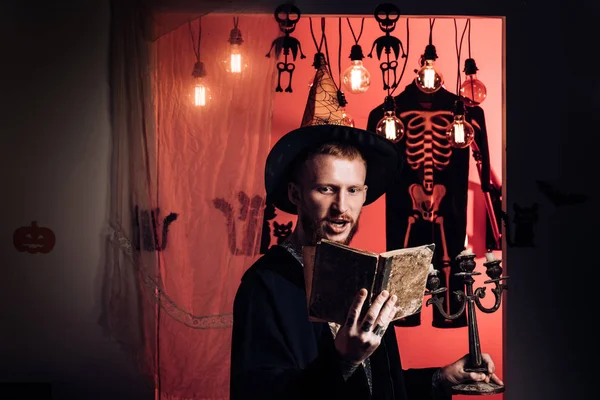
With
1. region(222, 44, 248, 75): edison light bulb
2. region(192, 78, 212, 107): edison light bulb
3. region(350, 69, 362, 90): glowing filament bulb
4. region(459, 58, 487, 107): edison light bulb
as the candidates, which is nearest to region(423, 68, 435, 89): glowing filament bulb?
region(459, 58, 487, 107): edison light bulb

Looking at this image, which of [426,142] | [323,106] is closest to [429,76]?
[426,142]

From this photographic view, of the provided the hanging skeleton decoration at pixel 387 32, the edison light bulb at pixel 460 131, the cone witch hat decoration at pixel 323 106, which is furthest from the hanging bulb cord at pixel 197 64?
the edison light bulb at pixel 460 131

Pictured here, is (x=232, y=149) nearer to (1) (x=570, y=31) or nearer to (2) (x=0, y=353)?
(2) (x=0, y=353)

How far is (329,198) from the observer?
7.13 feet

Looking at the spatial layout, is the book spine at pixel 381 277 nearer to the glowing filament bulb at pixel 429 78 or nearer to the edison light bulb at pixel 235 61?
the edison light bulb at pixel 235 61

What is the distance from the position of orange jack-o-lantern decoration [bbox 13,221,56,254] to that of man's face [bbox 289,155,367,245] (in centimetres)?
184

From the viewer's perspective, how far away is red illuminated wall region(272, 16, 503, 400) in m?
4.87

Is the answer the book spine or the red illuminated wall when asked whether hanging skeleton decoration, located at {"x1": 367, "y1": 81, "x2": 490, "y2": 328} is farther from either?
the book spine

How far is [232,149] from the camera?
3223mm

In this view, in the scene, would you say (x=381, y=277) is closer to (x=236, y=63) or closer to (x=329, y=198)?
(x=329, y=198)

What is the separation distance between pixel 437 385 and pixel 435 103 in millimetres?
2776

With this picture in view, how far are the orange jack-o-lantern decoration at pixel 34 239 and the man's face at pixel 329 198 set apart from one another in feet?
6.04

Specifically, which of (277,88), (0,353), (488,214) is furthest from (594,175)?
(0,353)

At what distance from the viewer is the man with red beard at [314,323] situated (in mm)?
1799
